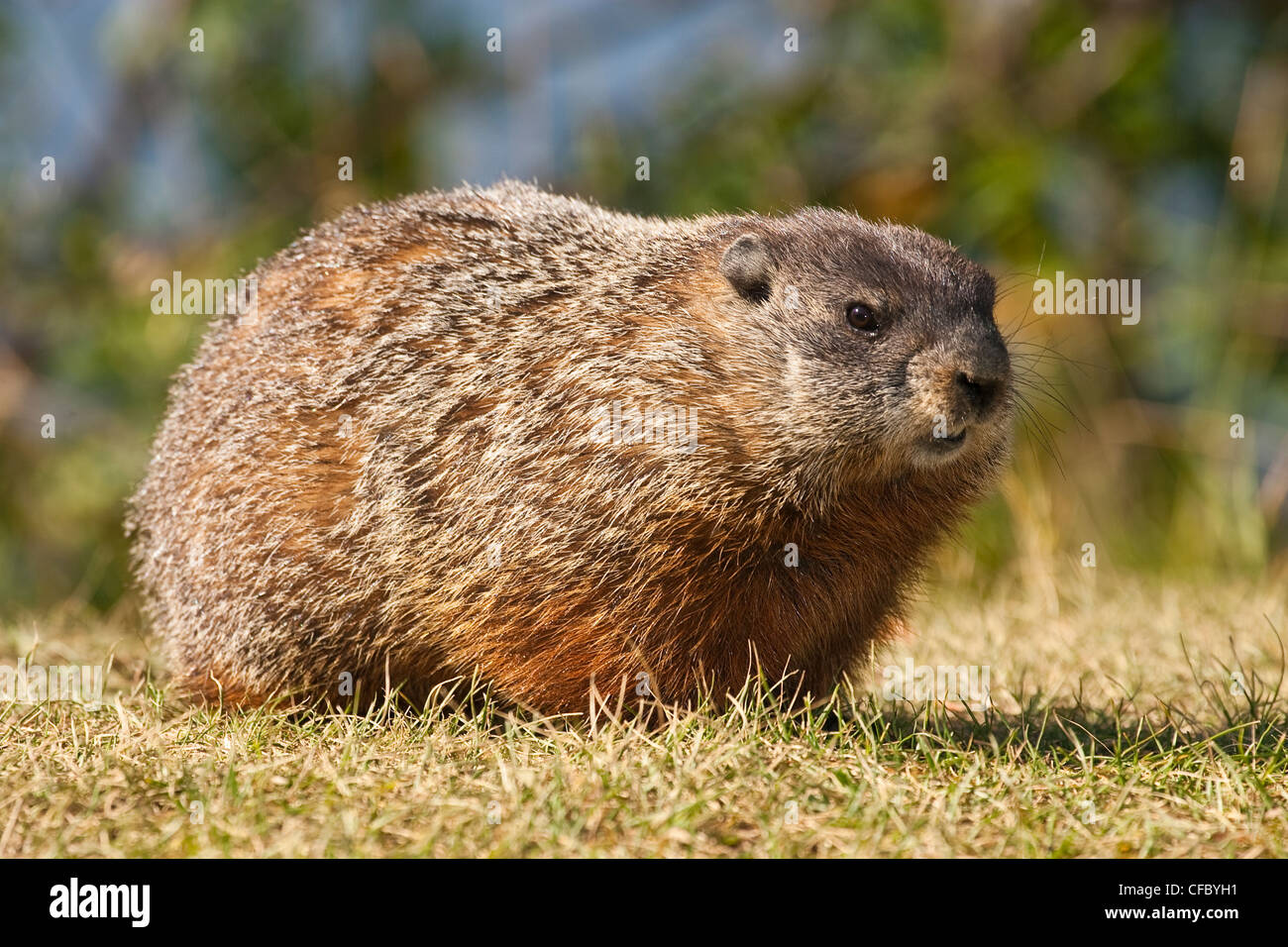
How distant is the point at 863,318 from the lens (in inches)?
164

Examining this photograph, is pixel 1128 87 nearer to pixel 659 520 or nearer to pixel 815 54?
pixel 815 54

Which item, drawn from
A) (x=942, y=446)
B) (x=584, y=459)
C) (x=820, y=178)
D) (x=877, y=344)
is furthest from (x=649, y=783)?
(x=820, y=178)

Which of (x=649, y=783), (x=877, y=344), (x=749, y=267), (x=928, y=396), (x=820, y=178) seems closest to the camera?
(x=649, y=783)

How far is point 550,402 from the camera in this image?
441 centimetres

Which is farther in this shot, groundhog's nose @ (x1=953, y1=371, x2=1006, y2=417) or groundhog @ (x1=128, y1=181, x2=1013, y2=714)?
groundhog @ (x1=128, y1=181, x2=1013, y2=714)

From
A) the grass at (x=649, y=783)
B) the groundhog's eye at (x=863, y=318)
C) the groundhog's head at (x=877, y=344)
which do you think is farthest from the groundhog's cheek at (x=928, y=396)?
the grass at (x=649, y=783)

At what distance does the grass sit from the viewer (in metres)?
3.15

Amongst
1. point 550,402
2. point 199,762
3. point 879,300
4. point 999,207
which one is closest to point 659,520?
point 550,402

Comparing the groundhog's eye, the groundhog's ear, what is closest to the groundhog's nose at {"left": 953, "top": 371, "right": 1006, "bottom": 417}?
the groundhog's eye

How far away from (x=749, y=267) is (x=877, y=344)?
0.56 meters

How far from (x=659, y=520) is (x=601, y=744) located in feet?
2.55

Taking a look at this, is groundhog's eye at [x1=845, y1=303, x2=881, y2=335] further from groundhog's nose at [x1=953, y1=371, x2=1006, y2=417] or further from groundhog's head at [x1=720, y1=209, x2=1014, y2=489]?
groundhog's nose at [x1=953, y1=371, x2=1006, y2=417]

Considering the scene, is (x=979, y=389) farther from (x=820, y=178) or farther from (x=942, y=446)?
(x=820, y=178)

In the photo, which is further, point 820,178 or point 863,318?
point 820,178
